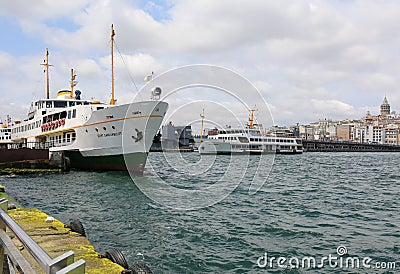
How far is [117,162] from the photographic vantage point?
26562 millimetres

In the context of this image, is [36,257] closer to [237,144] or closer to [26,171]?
[26,171]

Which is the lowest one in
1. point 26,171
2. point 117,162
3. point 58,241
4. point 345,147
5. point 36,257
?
point 26,171

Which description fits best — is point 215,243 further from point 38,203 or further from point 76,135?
point 76,135

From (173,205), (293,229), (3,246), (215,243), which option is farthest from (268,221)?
(3,246)

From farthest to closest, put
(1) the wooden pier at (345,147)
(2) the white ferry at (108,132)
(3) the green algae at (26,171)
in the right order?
(1) the wooden pier at (345,147) → (3) the green algae at (26,171) → (2) the white ferry at (108,132)

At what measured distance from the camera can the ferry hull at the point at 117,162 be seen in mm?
26062

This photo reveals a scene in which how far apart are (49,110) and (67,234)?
3026 centimetres

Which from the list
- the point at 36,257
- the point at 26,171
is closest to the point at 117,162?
the point at 26,171

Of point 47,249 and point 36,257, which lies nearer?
point 36,257

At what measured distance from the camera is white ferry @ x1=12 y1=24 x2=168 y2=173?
25188 millimetres

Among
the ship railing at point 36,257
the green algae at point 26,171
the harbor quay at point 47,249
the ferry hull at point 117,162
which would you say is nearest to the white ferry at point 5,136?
the green algae at point 26,171

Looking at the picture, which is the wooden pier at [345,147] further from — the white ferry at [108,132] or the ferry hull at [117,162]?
the ferry hull at [117,162]

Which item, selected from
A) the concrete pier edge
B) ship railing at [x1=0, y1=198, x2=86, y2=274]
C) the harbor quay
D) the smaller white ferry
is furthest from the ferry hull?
the smaller white ferry

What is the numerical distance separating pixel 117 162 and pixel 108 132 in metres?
2.46
